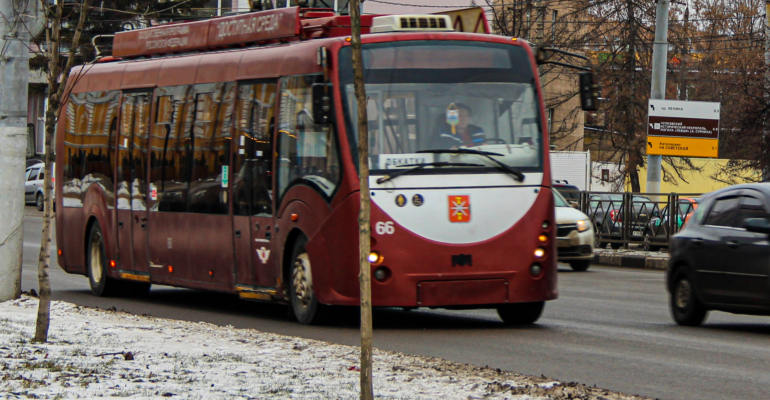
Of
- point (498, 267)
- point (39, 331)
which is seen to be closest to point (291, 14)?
point (498, 267)

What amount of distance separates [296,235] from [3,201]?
384 cm

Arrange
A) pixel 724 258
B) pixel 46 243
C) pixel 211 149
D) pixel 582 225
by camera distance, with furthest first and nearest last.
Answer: pixel 582 225
pixel 211 149
pixel 724 258
pixel 46 243

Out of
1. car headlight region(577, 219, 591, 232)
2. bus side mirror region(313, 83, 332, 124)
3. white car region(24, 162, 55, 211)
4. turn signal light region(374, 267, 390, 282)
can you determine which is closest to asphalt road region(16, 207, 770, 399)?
turn signal light region(374, 267, 390, 282)

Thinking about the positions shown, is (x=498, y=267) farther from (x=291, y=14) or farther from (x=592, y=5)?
(x=592, y=5)

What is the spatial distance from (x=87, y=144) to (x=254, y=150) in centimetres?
449

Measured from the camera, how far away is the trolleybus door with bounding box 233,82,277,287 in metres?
12.8

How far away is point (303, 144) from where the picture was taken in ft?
40.1

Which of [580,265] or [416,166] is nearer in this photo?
[416,166]

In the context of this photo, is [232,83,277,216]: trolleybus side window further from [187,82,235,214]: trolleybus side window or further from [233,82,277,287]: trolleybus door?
[187,82,235,214]: trolleybus side window

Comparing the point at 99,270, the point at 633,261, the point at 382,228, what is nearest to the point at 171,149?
the point at 99,270

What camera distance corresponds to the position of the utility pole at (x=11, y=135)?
46.0ft

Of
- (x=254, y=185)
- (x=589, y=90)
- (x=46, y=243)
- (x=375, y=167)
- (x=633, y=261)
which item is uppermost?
(x=589, y=90)

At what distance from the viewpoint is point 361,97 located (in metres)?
6.58

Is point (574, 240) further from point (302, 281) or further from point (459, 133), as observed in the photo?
point (459, 133)
